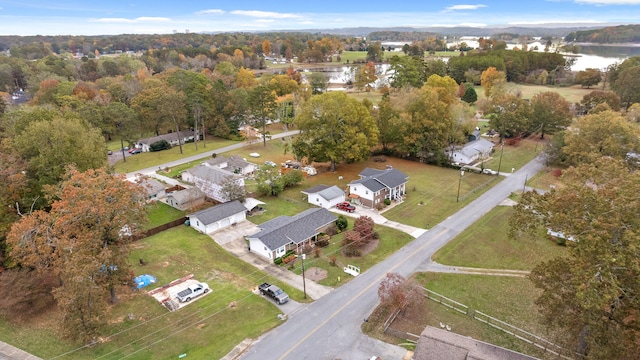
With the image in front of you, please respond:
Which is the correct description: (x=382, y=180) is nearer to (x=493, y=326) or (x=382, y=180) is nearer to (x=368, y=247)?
(x=368, y=247)

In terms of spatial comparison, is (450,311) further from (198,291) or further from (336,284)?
(198,291)

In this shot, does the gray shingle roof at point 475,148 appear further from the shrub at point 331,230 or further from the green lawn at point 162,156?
the green lawn at point 162,156

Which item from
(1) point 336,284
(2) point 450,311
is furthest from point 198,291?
(2) point 450,311

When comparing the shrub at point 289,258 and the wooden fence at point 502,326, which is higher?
the shrub at point 289,258

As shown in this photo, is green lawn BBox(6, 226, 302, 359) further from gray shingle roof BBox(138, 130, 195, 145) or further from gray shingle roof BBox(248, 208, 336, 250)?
gray shingle roof BBox(138, 130, 195, 145)

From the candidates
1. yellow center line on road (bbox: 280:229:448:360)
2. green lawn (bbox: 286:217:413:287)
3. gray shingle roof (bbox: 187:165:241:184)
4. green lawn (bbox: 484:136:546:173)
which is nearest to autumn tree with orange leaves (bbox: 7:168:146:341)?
yellow center line on road (bbox: 280:229:448:360)

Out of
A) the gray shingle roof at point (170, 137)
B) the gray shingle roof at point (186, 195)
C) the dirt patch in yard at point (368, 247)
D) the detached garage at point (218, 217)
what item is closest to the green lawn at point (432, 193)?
the dirt patch in yard at point (368, 247)

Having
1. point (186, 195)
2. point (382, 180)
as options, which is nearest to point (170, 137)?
point (186, 195)
